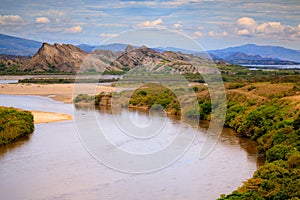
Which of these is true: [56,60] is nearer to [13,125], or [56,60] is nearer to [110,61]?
[110,61]

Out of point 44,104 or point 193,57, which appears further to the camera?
point 193,57

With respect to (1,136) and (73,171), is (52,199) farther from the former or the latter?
(1,136)

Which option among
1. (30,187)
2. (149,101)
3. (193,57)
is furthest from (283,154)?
(193,57)

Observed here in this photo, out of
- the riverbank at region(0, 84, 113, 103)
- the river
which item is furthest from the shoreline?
the river

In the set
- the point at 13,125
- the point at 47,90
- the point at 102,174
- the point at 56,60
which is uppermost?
the point at 56,60

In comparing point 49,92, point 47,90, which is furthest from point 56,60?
point 49,92

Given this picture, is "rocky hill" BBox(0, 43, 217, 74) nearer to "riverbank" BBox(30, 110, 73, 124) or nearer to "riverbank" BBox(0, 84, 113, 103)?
"riverbank" BBox(0, 84, 113, 103)
